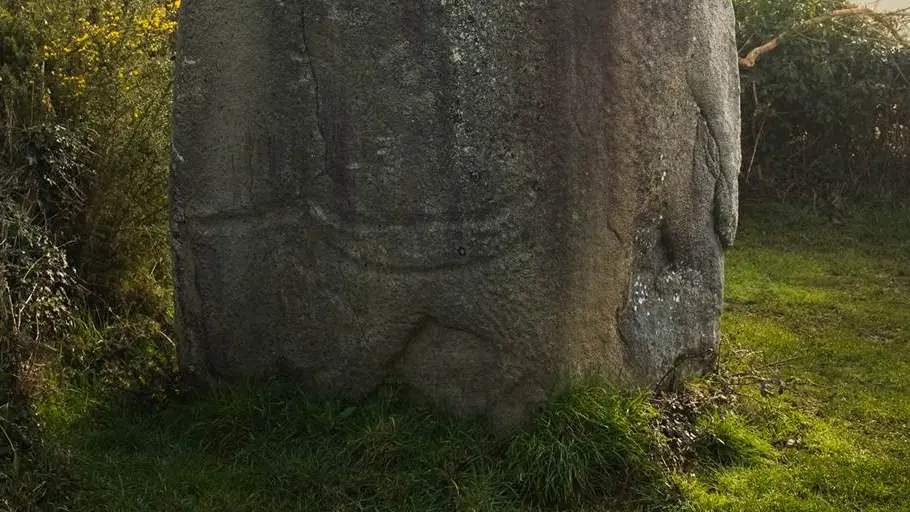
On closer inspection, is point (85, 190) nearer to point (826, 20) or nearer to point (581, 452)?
point (581, 452)

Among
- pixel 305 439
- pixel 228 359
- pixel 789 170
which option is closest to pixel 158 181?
pixel 228 359

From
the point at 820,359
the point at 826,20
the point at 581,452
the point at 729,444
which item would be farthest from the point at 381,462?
the point at 826,20

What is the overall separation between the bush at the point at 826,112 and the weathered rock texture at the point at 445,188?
5.16 metres

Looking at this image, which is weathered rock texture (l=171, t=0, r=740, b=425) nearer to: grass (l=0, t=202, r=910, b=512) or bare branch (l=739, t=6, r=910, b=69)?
grass (l=0, t=202, r=910, b=512)

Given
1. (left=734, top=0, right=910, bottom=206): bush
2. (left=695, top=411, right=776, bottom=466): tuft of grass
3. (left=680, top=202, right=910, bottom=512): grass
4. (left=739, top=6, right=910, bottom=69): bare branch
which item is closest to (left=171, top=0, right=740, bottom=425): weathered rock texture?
(left=695, top=411, right=776, bottom=466): tuft of grass

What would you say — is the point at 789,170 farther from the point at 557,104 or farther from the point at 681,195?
the point at 557,104

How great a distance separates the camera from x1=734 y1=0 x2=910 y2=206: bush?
9555 mm

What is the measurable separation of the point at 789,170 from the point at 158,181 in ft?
19.2

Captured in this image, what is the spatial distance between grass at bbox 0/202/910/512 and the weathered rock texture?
0.18 metres

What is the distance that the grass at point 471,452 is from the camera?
13.1 ft

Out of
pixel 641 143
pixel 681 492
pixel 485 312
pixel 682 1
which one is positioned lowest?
pixel 681 492

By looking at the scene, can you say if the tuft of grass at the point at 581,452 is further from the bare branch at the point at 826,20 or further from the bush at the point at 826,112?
the bare branch at the point at 826,20

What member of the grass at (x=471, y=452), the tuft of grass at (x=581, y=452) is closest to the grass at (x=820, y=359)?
the grass at (x=471, y=452)

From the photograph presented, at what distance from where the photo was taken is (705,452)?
4.48 meters
